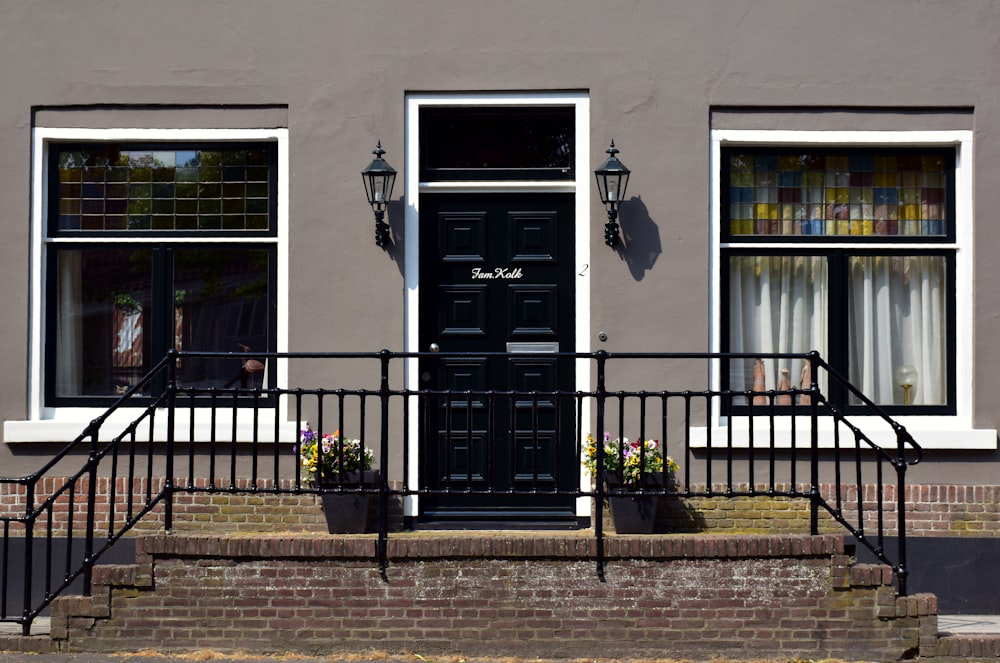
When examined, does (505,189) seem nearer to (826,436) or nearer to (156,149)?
(156,149)

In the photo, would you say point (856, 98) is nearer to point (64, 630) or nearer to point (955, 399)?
point (955, 399)

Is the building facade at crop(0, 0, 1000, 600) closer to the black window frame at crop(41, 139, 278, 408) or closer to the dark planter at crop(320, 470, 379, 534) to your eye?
the black window frame at crop(41, 139, 278, 408)

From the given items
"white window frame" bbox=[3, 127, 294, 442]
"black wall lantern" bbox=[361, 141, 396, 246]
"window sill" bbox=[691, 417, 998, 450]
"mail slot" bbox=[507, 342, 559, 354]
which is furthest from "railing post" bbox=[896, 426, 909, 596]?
"white window frame" bbox=[3, 127, 294, 442]

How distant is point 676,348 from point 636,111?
5.56 ft

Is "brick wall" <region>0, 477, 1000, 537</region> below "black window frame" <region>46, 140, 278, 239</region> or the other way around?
below

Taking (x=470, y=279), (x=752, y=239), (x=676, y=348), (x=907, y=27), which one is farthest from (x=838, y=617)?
(x=907, y=27)

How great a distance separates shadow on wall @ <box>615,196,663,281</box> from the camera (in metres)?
8.24

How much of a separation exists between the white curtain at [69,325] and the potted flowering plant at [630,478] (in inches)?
151

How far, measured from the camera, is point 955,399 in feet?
27.7

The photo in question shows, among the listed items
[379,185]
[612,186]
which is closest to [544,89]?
[612,186]

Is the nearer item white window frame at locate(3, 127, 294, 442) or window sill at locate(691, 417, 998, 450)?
window sill at locate(691, 417, 998, 450)

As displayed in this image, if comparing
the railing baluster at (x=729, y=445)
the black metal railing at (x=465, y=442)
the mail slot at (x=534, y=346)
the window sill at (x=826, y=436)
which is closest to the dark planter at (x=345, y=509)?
the black metal railing at (x=465, y=442)

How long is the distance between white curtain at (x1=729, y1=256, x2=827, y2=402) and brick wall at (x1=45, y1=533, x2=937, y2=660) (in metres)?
1.97

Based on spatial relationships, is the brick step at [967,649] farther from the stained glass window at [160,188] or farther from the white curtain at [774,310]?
the stained glass window at [160,188]
